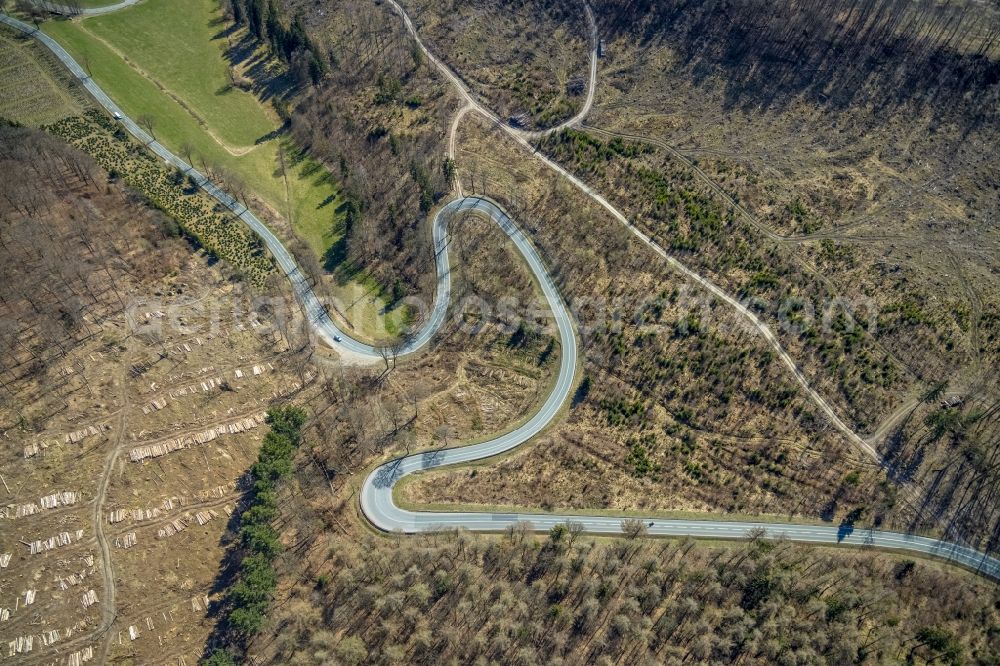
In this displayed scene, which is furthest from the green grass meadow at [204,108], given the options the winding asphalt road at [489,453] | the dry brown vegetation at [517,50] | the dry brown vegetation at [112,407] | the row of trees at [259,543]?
the dry brown vegetation at [517,50]

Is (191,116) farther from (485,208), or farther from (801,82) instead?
(801,82)

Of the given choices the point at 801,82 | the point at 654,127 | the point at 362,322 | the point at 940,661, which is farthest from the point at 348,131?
the point at 940,661

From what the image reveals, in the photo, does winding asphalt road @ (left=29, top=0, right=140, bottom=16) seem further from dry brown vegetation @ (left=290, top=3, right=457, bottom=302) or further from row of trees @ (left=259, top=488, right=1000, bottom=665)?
row of trees @ (left=259, top=488, right=1000, bottom=665)

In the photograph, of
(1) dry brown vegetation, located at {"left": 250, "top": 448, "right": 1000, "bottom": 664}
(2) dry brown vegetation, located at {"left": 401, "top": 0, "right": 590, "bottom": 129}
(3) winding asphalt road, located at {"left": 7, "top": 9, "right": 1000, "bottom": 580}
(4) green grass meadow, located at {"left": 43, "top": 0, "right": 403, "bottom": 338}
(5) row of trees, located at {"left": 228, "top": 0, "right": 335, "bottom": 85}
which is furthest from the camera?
(5) row of trees, located at {"left": 228, "top": 0, "right": 335, "bottom": 85}

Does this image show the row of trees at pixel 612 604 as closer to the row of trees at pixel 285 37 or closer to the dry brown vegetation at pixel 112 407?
the dry brown vegetation at pixel 112 407

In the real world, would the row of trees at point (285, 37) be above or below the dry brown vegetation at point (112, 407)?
above

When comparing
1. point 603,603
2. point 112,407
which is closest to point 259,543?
point 112,407

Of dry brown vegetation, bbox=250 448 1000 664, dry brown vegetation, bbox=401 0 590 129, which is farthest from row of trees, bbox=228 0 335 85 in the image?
dry brown vegetation, bbox=250 448 1000 664
